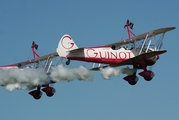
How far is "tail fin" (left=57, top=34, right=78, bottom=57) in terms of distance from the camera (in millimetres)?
44541

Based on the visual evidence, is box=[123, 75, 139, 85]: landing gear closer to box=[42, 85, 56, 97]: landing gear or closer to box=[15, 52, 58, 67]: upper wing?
box=[42, 85, 56, 97]: landing gear

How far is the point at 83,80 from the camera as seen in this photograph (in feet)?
156

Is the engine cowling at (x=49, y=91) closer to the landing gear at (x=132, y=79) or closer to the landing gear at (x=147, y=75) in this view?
the landing gear at (x=132, y=79)

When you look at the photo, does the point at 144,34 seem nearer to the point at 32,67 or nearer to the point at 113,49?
the point at 113,49

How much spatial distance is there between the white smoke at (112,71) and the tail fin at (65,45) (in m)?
3.32

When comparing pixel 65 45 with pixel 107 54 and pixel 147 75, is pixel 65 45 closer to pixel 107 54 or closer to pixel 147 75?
pixel 107 54

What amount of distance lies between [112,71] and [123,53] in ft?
5.47

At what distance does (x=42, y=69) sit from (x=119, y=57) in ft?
24.7

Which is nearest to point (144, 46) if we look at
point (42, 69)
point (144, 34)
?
point (144, 34)

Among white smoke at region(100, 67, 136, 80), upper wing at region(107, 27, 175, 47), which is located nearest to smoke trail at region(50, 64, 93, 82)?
white smoke at region(100, 67, 136, 80)

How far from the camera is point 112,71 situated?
47.4m

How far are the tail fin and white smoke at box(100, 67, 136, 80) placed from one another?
131 inches

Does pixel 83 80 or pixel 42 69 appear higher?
pixel 42 69

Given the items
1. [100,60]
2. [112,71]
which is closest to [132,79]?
[112,71]
